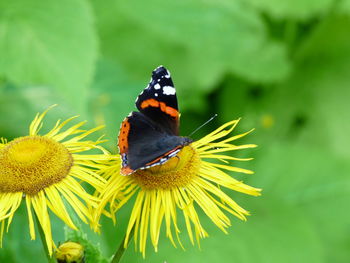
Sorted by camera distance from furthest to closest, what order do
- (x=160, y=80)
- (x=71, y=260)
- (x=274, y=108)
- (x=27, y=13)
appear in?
1. (x=274, y=108)
2. (x=27, y=13)
3. (x=160, y=80)
4. (x=71, y=260)

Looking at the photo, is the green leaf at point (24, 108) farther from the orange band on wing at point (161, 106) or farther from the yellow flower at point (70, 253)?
the yellow flower at point (70, 253)

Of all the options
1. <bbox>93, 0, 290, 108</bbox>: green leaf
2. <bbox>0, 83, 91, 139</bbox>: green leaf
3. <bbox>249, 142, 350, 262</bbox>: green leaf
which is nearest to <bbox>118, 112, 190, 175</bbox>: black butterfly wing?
<bbox>0, 83, 91, 139</bbox>: green leaf

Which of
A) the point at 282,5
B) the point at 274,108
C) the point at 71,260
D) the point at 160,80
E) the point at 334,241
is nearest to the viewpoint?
the point at 71,260

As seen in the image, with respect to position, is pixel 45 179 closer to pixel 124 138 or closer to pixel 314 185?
pixel 124 138

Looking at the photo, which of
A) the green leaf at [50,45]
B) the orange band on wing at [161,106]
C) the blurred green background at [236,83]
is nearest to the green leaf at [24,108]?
the blurred green background at [236,83]

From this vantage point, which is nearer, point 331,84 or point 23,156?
point 23,156

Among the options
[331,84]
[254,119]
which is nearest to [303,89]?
[331,84]

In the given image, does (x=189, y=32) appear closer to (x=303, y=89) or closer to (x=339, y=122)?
(x=303, y=89)
